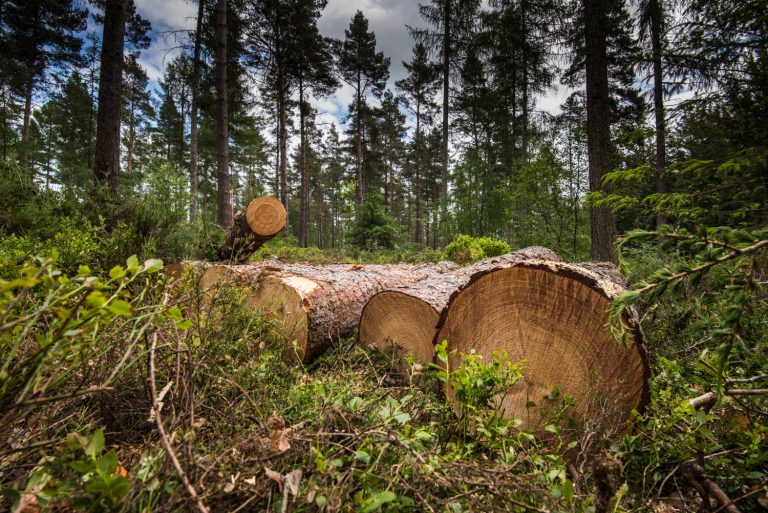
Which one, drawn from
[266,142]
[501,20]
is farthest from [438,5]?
[266,142]

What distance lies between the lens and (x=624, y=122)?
13953 mm

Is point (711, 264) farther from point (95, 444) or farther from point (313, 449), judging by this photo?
point (95, 444)

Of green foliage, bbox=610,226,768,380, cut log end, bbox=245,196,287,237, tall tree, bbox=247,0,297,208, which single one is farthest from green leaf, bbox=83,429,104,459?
tall tree, bbox=247,0,297,208

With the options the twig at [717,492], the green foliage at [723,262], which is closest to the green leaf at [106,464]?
the green foliage at [723,262]

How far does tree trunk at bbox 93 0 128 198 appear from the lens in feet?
18.5

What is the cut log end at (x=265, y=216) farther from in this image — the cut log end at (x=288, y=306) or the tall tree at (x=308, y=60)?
the tall tree at (x=308, y=60)

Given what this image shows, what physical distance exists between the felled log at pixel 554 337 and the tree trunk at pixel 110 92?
6.58 meters

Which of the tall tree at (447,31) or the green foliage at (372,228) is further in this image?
the tall tree at (447,31)

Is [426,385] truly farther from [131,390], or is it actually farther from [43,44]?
[43,44]

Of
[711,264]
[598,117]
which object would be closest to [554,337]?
[711,264]

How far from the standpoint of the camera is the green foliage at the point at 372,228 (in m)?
12.4

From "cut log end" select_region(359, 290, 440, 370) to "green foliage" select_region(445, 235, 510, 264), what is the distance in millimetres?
6185

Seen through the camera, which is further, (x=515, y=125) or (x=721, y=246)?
(x=515, y=125)

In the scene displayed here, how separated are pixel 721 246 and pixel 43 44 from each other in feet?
75.2
